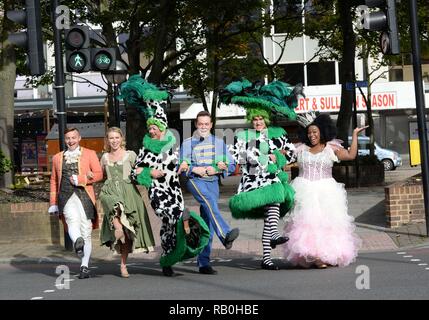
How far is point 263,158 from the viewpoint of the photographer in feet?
32.2

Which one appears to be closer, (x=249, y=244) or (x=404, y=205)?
(x=249, y=244)

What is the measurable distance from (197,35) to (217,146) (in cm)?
1760

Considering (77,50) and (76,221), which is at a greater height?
(77,50)

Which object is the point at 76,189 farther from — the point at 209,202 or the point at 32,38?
the point at 32,38

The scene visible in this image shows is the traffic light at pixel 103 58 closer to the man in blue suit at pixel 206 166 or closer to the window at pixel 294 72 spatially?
the man in blue suit at pixel 206 166

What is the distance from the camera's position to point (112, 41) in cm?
2317

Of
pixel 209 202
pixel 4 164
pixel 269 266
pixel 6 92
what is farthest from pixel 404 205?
pixel 6 92

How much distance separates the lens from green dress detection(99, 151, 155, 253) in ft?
31.9

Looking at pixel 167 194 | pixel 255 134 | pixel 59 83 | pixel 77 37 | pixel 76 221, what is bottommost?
pixel 76 221

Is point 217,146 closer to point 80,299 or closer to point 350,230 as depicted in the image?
point 350,230

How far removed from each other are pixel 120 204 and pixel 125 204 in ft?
0.18

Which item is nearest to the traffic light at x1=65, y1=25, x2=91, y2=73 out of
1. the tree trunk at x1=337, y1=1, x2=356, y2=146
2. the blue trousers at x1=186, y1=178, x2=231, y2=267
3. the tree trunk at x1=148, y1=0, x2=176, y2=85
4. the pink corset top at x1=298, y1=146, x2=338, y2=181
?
the blue trousers at x1=186, y1=178, x2=231, y2=267

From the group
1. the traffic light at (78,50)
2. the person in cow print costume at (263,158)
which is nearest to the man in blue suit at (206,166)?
the person in cow print costume at (263,158)
